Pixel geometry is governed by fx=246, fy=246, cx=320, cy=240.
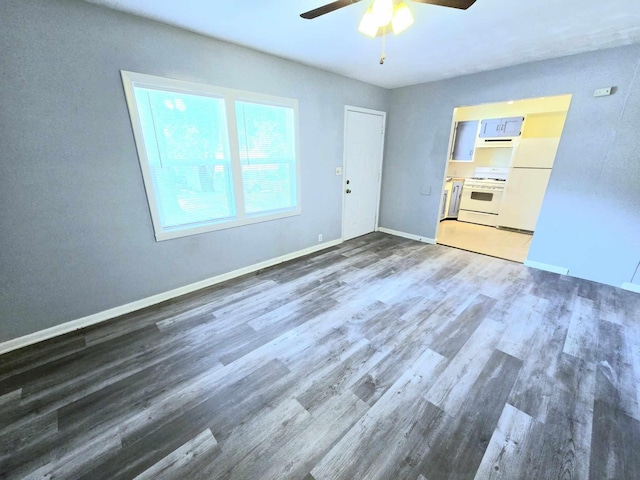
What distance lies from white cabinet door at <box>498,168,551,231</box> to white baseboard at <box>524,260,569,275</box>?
180 cm

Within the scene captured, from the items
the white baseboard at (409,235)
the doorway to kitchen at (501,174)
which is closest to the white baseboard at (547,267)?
the doorway to kitchen at (501,174)

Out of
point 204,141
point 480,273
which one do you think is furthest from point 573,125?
point 204,141

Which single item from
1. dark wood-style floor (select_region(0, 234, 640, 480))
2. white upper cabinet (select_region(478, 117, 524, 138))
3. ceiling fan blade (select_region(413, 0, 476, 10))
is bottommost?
dark wood-style floor (select_region(0, 234, 640, 480))

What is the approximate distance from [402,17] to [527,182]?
4.88m

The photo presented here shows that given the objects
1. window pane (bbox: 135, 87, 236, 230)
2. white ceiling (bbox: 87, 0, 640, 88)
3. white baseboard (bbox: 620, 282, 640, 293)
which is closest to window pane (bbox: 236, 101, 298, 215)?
window pane (bbox: 135, 87, 236, 230)

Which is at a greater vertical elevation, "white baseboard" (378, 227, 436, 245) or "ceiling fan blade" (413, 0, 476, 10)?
"ceiling fan blade" (413, 0, 476, 10)

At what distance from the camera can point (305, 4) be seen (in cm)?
191

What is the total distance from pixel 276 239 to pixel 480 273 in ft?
9.43

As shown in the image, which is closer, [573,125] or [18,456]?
[18,456]

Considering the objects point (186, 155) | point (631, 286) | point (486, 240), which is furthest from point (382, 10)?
point (486, 240)

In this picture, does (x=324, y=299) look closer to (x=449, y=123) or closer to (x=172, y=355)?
(x=172, y=355)

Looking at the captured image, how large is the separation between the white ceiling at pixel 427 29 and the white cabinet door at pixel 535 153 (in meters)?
2.29

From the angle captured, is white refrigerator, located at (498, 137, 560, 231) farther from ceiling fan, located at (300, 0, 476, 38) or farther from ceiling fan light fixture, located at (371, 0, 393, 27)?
ceiling fan light fixture, located at (371, 0, 393, 27)

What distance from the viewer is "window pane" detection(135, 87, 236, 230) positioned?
2.37 metres
